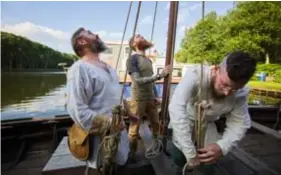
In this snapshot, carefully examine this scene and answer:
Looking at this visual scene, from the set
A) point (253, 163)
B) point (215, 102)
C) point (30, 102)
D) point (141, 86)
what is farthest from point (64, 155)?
point (30, 102)

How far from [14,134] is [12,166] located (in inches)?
20.4

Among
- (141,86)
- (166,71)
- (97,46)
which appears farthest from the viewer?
(141,86)

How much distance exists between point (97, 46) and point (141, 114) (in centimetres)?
91

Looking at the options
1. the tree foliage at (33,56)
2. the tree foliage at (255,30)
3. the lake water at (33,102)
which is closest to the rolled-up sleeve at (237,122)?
the lake water at (33,102)

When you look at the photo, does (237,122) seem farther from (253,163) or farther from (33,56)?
(33,56)

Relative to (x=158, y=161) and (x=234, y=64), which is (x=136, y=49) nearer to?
(x=158, y=161)

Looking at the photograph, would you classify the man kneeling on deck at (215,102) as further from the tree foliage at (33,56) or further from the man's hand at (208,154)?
the tree foliage at (33,56)

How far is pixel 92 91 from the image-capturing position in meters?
1.06

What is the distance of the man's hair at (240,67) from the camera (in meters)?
0.81

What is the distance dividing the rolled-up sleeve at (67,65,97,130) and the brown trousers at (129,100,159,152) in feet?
2.53

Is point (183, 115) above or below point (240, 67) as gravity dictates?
below

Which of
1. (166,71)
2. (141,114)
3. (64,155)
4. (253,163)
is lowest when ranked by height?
(253,163)

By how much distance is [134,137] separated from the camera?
179 centimetres

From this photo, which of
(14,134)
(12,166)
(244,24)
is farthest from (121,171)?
(244,24)
